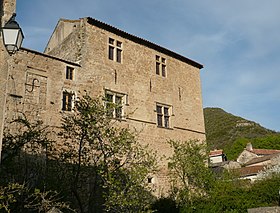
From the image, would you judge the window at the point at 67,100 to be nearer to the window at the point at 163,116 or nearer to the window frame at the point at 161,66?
the window at the point at 163,116

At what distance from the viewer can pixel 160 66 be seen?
20266mm

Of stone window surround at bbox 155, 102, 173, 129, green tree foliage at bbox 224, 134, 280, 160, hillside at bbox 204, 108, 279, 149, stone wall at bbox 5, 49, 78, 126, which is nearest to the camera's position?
stone wall at bbox 5, 49, 78, 126

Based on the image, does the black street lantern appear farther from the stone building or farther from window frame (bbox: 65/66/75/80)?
window frame (bbox: 65/66/75/80)

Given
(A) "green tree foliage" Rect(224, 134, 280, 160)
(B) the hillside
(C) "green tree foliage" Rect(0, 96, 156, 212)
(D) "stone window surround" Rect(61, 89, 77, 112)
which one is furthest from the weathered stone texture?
(B) the hillside

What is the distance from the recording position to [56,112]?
581 inches

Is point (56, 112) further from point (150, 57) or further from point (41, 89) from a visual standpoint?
point (150, 57)

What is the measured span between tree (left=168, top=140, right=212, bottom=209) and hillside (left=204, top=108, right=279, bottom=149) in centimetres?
5588

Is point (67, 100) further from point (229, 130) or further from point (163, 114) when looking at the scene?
point (229, 130)

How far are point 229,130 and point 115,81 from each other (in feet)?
236

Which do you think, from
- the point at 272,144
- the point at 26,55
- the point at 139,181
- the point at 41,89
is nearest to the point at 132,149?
the point at 139,181

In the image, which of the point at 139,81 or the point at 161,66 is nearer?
the point at 139,81

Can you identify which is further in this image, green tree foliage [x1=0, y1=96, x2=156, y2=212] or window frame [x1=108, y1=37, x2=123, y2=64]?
window frame [x1=108, y1=37, x2=123, y2=64]

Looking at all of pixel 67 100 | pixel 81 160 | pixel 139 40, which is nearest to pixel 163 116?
pixel 139 40

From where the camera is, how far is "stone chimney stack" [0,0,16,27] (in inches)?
294
